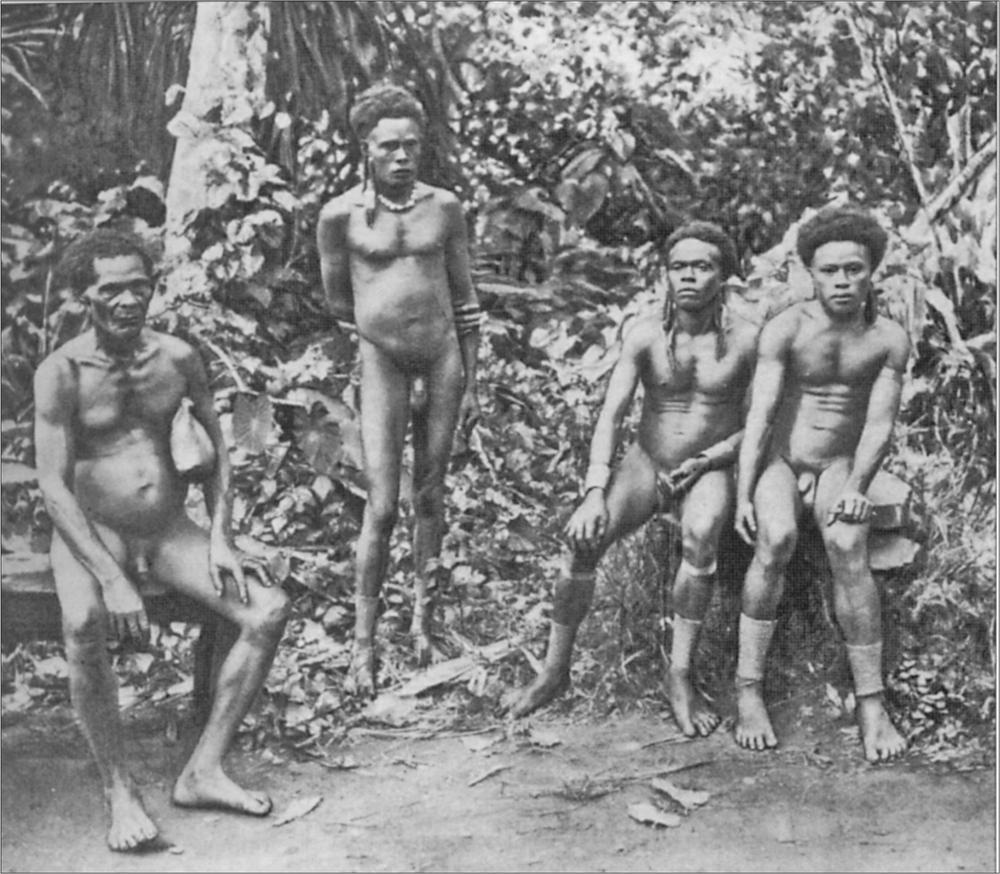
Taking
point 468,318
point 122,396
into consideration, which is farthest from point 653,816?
point 122,396

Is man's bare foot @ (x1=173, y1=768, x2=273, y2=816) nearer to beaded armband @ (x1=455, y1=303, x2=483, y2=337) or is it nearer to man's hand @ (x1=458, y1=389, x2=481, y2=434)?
man's hand @ (x1=458, y1=389, x2=481, y2=434)

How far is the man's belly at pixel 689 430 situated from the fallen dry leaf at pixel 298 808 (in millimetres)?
1545

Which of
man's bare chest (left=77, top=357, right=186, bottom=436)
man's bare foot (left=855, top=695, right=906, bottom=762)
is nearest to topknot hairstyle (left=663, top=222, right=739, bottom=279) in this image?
man's bare foot (left=855, top=695, right=906, bottom=762)

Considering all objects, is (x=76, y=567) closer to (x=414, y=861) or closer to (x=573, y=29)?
(x=414, y=861)

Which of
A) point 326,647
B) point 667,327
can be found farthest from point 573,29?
point 326,647

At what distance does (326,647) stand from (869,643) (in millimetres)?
1747

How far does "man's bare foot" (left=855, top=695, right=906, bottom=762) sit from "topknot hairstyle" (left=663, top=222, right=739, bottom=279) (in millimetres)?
1447

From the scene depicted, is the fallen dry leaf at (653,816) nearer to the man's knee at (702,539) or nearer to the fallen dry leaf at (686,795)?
the fallen dry leaf at (686,795)

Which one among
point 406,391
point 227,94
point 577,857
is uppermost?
point 227,94

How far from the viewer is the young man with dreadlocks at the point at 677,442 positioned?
14.4 ft

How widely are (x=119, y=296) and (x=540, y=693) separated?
186 centimetres

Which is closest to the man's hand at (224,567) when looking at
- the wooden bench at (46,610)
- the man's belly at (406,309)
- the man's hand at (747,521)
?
the wooden bench at (46,610)

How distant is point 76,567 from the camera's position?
4.40m

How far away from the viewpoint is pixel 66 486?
4398 mm
